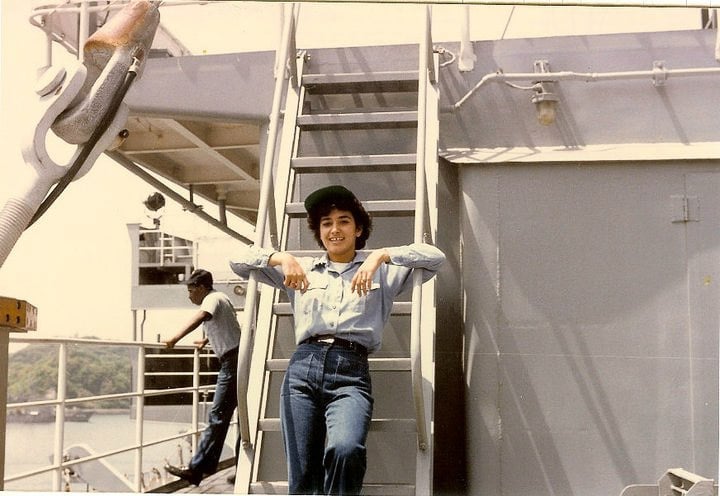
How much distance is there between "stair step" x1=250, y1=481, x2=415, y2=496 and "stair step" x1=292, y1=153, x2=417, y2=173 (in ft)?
4.68

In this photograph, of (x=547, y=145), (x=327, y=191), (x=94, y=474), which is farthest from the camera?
(x=94, y=474)

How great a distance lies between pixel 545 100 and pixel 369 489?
7.08ft

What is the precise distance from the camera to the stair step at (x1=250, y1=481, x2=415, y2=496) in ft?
10.7

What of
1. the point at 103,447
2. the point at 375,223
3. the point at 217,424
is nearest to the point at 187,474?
the point at 217,424

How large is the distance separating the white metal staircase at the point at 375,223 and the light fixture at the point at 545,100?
576 millimetres

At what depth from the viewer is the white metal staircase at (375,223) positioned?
3264 millimetres

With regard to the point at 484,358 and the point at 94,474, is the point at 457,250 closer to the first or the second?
the point at 484,358

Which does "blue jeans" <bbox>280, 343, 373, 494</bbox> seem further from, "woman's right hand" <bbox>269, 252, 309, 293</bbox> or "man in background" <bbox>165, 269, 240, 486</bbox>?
"man in background" <bbox>165, 269, 240, 486</bbox>

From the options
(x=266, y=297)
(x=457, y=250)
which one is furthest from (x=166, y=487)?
(x=457, y=250)

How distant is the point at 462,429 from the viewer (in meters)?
3.99

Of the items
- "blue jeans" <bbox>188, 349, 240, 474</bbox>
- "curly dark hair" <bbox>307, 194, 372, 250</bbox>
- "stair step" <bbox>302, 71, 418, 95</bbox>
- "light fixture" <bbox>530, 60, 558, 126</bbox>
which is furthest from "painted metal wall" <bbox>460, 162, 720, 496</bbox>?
"blue jeans" <bbox>188, 349, 240, 474</bbox>

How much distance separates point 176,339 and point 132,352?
12051 millimetres

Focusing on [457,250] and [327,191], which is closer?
[327,191]

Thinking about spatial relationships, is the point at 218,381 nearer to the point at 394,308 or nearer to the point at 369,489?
the point at 369,489
